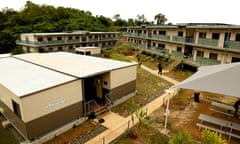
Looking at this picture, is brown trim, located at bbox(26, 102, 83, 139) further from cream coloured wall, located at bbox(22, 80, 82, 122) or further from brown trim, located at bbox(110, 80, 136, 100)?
brown trim, located at bbox(110, 80, 136, 100)

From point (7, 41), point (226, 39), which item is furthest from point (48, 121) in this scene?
point (7, 41)

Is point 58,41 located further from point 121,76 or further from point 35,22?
point 121,76

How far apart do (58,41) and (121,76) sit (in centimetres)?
2578

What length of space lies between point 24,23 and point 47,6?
14.2 m

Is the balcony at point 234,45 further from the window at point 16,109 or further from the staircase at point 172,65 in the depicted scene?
the window at point 16,109

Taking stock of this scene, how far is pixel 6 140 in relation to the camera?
33.1 ft

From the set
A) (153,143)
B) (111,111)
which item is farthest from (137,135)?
(111,111)

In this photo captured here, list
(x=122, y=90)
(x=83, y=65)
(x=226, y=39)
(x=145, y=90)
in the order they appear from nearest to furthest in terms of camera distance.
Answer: (x=122, y=90) < (x=83, y=65) < (x=145, y=90) < (x=226, y=39)

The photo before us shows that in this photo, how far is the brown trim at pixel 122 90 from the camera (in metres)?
14.1

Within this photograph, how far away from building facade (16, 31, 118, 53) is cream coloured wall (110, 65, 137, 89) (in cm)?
2508

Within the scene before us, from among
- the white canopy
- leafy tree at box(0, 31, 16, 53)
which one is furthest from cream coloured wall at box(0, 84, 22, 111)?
leafy tree at box(0, 31, 16, 53)

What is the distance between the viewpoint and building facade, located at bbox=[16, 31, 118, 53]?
33.2 m

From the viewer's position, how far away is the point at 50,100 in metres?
9.81

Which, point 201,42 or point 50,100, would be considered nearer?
point 50,100
